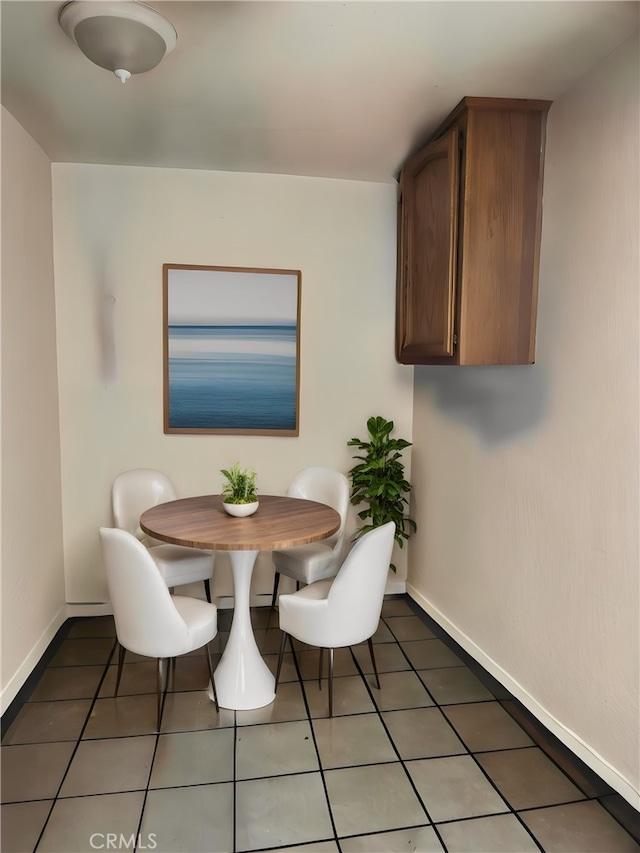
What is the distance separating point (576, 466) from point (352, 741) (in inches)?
54.1

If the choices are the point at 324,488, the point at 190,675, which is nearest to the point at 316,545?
the point at 324,488

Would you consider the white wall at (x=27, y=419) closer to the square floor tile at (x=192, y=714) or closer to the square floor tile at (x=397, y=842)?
the square floor tile at (x=192, y=714)

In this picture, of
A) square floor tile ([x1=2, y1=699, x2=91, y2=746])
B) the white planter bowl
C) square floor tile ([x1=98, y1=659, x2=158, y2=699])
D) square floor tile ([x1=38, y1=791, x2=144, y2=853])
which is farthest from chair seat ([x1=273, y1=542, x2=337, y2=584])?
square floor tile ([x1=38, y1=791, x2=144, y2=853])

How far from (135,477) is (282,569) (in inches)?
38.0

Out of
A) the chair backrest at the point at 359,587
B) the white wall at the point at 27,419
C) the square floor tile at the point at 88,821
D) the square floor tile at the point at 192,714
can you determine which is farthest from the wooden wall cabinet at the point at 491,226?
the square floor tile at the point at 88,821

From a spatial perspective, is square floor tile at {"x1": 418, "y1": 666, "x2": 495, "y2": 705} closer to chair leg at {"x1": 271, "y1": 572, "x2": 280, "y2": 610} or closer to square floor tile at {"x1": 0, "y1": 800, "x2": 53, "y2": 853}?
chair leg at {"x1": 271, "y1": 572, "x2": 280, "y2": 610}

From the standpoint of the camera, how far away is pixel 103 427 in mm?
3199

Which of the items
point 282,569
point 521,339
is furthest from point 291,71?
point 282,569

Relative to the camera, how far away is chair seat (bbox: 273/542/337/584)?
9.29ft

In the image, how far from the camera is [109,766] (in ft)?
6.61

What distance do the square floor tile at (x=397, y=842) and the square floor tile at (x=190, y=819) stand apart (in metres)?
0.38

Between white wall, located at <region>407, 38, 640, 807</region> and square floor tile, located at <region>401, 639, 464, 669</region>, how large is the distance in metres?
0.16

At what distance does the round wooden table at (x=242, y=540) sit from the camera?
7.32 ft

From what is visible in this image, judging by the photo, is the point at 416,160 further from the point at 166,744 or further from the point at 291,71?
the point at 166,744
